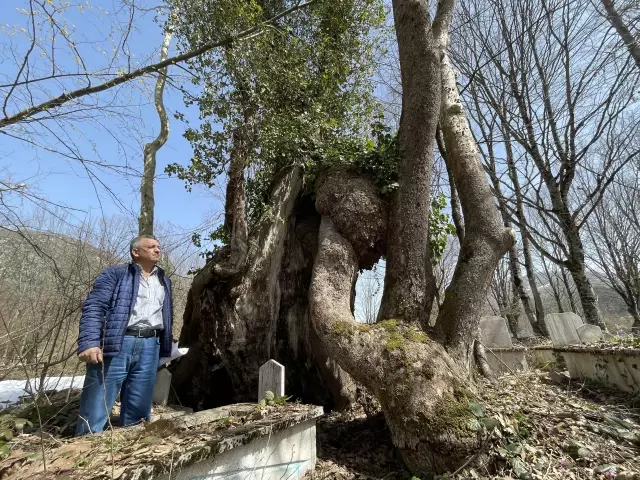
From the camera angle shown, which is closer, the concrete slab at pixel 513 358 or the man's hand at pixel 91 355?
the man's hand at pixel 91 355

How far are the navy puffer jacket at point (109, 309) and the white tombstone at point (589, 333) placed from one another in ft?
24.9

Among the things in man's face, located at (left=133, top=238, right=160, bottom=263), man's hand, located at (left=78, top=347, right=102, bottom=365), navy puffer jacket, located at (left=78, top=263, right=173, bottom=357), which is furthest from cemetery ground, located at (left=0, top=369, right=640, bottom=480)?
man's face, located at (left=133, top=238, right=160, bottom=263)

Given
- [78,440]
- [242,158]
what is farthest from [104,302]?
[242,158]

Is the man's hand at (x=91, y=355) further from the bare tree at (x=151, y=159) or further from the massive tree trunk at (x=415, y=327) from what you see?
the bare tree at (x=151, y=159)

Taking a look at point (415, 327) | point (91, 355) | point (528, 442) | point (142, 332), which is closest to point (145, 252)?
point (142, 332)

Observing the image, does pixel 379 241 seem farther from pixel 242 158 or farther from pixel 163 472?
pixel 163 472

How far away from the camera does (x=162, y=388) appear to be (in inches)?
175

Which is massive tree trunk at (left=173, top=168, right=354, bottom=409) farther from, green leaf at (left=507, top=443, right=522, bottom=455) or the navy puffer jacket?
green leaf at (left=507, top=443, right=522, bottom=455)

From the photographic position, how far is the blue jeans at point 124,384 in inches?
123

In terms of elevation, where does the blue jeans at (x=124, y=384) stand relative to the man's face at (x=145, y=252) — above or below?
below

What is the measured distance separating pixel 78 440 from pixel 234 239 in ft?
8.97

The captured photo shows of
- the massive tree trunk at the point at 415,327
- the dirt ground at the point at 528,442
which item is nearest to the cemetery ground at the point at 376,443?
the dirt ground at the point at 528,442

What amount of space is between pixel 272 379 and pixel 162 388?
1893 millimetres

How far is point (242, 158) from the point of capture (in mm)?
5082
